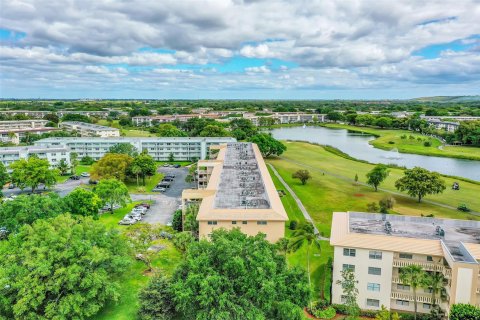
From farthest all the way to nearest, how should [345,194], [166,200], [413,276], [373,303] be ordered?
[345,194] < [166,200] < [373,303] < [413,276]

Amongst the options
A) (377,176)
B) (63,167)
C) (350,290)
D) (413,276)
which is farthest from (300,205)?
(63,167)

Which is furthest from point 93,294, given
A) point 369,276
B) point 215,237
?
point 369,276

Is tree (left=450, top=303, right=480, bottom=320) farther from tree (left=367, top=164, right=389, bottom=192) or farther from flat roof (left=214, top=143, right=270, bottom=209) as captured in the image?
tree (left=367, top=164, right=389, bottom=192)

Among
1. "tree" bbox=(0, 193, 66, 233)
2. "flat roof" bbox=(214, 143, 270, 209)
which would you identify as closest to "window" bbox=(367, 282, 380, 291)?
"flat roof" bbox=(214, 143, 270, 209)

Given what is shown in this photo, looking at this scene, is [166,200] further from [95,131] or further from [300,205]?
[95,131]

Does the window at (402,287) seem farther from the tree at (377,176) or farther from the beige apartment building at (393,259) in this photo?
the tree at (377,176)

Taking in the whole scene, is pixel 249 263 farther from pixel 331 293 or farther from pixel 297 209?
pixel 297 209
